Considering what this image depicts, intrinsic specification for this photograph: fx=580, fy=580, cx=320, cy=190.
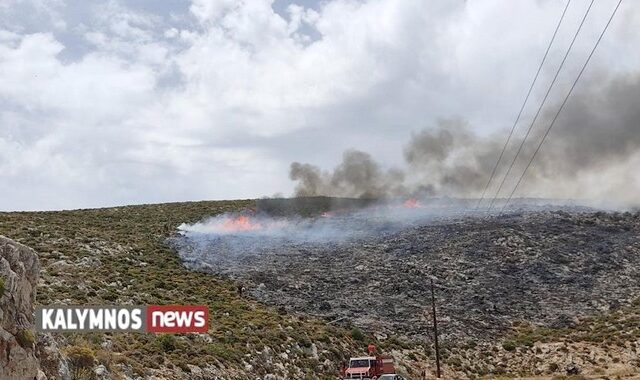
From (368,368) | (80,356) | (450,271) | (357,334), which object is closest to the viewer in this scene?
(80,356)

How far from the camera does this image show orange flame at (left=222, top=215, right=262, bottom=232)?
8744 cm

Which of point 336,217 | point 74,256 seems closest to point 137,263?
point 74,256

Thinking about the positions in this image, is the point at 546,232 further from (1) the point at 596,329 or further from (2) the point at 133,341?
(2) the point at 133,341

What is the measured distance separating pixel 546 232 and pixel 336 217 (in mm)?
33079

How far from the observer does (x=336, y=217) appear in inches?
3792

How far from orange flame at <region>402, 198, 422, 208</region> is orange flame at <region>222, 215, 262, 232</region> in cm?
2916

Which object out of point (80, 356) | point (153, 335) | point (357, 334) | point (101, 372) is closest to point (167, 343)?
point (153, 335)

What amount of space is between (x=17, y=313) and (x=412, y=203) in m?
93.3

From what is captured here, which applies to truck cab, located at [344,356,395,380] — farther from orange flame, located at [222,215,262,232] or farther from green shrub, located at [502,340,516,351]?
orange flame, located at [222,215,262,232]

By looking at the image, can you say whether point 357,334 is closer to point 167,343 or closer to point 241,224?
point 167,343

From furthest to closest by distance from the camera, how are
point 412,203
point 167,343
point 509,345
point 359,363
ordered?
1. point 412,203
2. point 509,345
3. point 359,363
4. point 167,343

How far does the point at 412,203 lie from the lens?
107 metres

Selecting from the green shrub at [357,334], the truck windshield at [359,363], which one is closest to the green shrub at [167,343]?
the truck windshield at [359,363]

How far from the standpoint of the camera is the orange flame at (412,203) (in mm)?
105137
